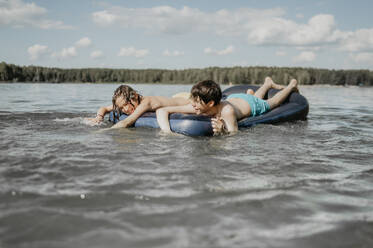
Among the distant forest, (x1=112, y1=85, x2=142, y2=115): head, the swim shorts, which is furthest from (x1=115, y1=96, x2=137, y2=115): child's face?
the distant forest

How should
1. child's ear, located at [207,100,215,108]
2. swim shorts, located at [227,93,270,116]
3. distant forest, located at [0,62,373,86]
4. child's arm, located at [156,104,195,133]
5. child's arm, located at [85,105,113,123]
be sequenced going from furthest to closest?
1. distant forest, located at [0,62,373,86]
2. child's arm, located at [85,105,113,123]
3. swim shorts, located at [227,93,270,116]
4. child's arm, located at [156,104,195,133]
5. child's ear, located at [207,100,215,108]

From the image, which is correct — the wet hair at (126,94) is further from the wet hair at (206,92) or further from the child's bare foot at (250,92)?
the child's bare foot at (250,92)

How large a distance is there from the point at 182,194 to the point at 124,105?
10.5ft

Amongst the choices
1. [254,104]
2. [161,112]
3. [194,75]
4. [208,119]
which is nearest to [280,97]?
[254,104]

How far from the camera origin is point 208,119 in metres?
4.52

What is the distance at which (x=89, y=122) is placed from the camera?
5559mm

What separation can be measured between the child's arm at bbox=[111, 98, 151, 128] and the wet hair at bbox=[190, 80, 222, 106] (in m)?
1.00

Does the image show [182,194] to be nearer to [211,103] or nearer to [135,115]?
[211,103]

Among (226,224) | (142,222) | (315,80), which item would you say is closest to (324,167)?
(226,224)

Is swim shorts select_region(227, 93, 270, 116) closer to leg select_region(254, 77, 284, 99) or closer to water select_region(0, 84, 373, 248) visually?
leg select_region(254, 77, 284, 99)

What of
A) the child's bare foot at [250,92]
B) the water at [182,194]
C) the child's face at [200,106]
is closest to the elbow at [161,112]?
the child's face at [200,106]

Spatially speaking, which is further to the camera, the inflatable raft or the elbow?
the elbow

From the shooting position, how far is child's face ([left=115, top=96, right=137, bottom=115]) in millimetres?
5073

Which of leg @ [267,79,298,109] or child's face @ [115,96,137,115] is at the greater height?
leg @ [267,79,298,109]
